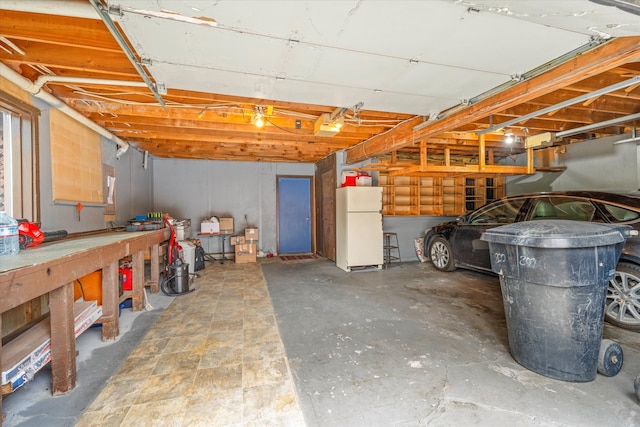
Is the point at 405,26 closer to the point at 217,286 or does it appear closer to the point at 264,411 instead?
the point at 264,411

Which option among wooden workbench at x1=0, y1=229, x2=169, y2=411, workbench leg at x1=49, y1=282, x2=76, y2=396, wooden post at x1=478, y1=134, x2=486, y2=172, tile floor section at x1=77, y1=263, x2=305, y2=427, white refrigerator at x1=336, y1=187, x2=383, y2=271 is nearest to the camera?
wooden workbench at x1=0, y1=229, x2=169, y2=411

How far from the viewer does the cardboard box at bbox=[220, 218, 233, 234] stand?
6375mm

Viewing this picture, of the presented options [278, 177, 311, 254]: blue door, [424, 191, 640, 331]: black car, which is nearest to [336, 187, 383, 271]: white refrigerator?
[424, 191, 640, 331]: black car

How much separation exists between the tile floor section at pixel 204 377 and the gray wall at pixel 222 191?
12.4ft

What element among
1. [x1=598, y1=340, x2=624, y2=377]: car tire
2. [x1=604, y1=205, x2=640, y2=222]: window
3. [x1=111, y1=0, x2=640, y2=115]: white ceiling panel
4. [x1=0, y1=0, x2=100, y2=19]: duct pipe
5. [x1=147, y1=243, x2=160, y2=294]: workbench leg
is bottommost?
[x1=598, y1=340, x2=624, y2=377]: car tire

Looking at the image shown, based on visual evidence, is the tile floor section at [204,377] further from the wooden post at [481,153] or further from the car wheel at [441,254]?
the wooden post at [481,153]

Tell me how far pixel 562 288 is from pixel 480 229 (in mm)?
2652

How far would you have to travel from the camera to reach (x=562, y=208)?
345 centimetres

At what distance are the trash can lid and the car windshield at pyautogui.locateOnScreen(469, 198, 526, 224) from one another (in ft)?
7.31

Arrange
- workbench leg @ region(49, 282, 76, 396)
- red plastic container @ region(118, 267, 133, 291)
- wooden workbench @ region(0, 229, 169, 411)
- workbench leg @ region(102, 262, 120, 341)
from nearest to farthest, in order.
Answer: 1. wooden workbench @ region(0, 229, 169, 411)
2. workbench leg @ region(49, 282, 76, 396)
3. workbench leg @ region(102, 262, 120, 341)
4. red plastic container @ region(118, 267, 133, 291)

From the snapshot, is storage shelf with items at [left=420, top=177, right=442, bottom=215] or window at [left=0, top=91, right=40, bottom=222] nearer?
window at [left=0, top=91, right=40, bottom=222]

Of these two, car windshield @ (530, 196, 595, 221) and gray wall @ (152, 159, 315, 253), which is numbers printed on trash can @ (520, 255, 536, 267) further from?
gray wall @ (152, 159, 315, 253)

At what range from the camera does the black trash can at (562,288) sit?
5.97ft

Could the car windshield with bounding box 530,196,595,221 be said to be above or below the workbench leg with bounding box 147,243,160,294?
above
